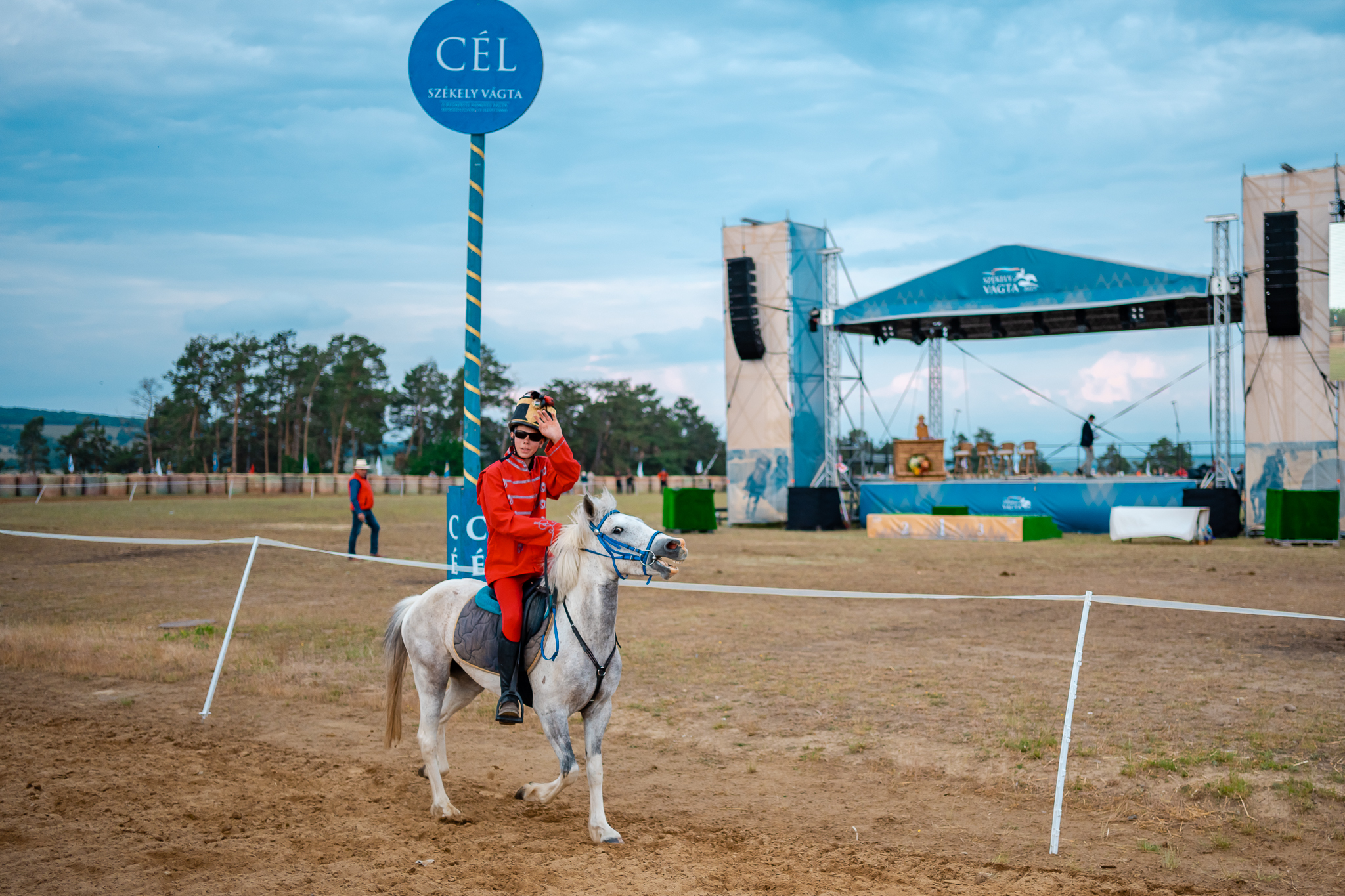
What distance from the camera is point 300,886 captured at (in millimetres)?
4004

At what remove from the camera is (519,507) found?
16.0 ft

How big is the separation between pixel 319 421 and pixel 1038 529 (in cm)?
7715

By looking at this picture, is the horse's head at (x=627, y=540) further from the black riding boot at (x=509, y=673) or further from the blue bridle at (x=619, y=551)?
the black riding boot at (x=509, y=673)

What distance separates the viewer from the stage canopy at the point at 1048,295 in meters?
22.4

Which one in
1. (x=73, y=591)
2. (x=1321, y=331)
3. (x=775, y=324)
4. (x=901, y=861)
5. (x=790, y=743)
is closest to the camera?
(x=901, y=861)

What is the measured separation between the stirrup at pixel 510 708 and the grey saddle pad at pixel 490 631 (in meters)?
0.10

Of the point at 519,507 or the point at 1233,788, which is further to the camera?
the point at 1233,788

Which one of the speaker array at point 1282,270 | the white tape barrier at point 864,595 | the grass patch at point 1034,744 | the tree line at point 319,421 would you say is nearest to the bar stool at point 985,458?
the speaker array at point 1282,270

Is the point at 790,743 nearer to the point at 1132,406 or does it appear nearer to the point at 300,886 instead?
the point at 300,886

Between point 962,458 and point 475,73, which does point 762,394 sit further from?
point 475,73

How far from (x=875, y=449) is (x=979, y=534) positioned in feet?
29.6

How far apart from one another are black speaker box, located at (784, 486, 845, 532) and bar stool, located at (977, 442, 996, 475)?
17.6ft

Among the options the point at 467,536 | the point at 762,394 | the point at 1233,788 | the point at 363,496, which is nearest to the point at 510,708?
the point at 467,536

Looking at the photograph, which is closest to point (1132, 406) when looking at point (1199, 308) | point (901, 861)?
point (1199, 308)
